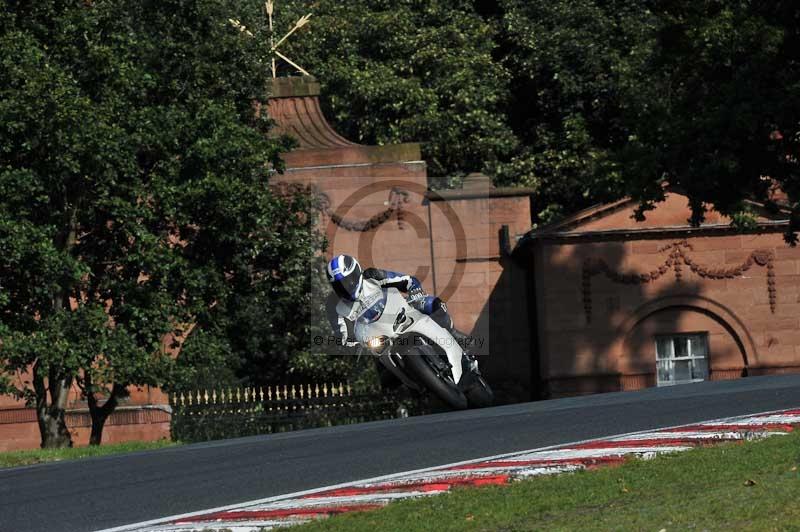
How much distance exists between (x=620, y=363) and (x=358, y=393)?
7.01 meters

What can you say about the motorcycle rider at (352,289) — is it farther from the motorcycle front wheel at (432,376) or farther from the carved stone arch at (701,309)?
the carved stone arch at (701,309)

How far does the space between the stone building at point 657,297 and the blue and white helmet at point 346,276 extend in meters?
13.7

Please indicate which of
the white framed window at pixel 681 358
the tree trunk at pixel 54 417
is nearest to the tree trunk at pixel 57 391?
the tree trunk at pixel 54 417

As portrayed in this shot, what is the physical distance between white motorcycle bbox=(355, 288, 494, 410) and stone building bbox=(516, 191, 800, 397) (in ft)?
39.7

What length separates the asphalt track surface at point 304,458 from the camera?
1160 cm

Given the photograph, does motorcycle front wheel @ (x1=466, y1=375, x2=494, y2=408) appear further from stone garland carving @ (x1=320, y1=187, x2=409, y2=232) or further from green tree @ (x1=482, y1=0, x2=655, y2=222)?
green tree @ (x1=482, y1=0, x2=655, y2=222)

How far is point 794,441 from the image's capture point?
12.0 metres

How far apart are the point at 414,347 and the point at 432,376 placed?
596 millimetres

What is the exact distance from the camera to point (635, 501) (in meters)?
9.72

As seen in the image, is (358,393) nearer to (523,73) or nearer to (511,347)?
(511,347)

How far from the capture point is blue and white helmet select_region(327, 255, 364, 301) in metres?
20.3

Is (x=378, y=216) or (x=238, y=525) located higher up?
(x=378, y=216)

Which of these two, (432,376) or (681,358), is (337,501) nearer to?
(432,376)

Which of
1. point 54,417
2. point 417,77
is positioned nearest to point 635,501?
point 54,417
